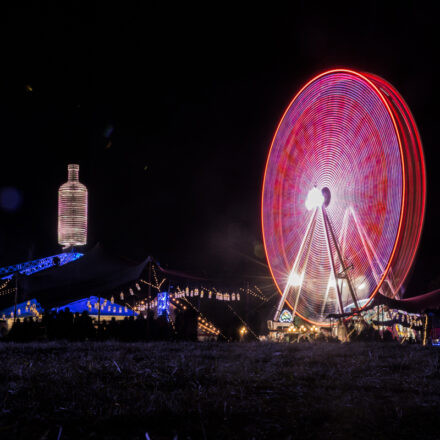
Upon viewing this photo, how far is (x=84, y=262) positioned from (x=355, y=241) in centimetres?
837

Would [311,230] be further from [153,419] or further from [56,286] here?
[153,419]

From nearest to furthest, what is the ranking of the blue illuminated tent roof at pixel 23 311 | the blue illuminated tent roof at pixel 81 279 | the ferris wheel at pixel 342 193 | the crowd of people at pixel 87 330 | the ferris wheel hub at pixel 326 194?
the ferris wheel at pixel 342 193, the crowd of people at pixel 87 330, the blue illuminated tent roof at pixel 81 279, the ferris wheel hub at pixel 326 194, the blue illuminated tent roof at pixel 23 311

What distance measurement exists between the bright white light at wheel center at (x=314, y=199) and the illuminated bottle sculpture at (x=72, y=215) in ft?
59.4

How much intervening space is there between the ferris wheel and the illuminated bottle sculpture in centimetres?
1651

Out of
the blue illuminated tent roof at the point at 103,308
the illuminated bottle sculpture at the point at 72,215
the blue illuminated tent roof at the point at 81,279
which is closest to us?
the blue illuminated tent roof at the point at 81,279

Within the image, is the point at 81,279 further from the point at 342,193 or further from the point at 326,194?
the point at 342,193

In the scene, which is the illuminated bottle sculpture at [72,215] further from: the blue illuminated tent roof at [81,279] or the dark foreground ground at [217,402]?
the dark foreground ground at [217,402]

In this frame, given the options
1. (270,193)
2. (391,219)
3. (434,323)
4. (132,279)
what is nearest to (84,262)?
(132,279)

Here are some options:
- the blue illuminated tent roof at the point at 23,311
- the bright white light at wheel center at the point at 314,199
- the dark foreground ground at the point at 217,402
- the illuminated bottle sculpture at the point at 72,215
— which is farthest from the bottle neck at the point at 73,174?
the dark foreground ground at the point at 217,402

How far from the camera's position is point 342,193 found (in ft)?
50.8

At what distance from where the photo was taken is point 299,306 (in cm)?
1845

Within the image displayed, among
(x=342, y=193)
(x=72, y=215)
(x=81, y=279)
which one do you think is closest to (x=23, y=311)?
(x=81, y=279)

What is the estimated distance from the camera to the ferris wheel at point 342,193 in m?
11.6

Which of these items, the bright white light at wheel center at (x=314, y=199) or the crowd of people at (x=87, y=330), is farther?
the bright white light at wheel center at (x=314, y=199)
